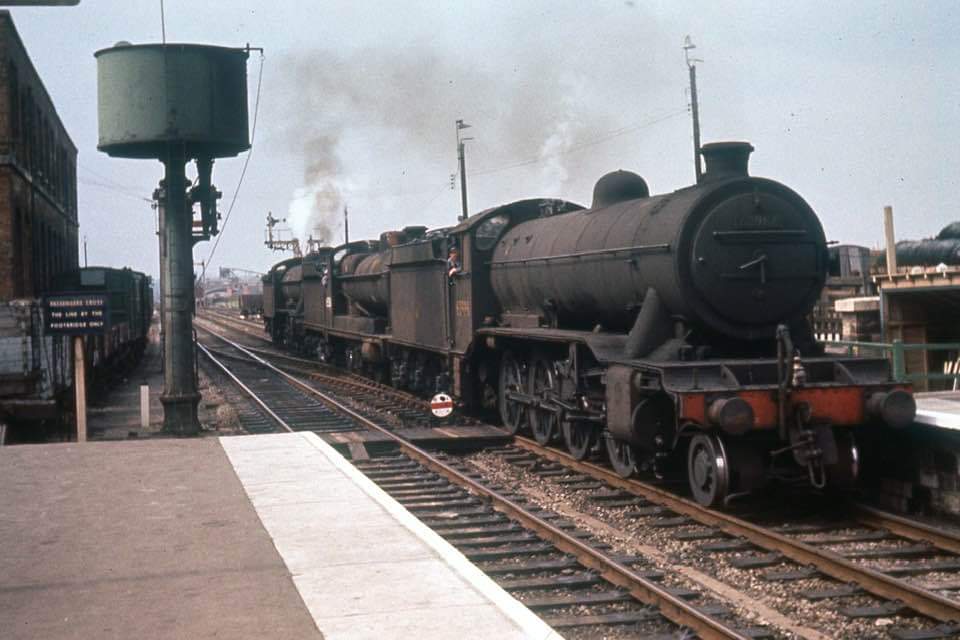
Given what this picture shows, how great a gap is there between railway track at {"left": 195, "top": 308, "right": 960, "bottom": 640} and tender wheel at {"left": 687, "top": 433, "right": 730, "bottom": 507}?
15 centimetres

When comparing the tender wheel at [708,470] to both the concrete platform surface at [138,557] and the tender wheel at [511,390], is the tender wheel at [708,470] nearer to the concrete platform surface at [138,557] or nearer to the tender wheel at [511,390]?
the concrete platform surface at [138,557]

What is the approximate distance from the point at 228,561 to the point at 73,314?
9.23m

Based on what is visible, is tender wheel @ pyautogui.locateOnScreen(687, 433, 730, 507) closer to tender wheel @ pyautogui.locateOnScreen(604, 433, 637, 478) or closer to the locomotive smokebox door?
tender wheel @ pyautogui.locateOnScreen(604, 433, 637, 478)

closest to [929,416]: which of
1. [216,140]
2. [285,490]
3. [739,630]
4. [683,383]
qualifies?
[683,383]

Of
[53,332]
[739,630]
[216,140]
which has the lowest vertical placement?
[739,630]

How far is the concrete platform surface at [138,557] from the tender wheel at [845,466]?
4.94 meters

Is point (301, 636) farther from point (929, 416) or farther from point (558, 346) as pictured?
point (558, 346)

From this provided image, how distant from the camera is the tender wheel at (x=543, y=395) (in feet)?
41.7

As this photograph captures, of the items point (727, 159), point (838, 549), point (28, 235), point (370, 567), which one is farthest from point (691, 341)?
point (28, 235)

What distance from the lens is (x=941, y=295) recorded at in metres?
19.9

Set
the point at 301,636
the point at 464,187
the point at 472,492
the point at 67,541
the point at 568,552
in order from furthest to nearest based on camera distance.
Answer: the point at 464,187 → the point at 472,492 → the point at 568,552 → the point at 67,541 → the point at 301,636

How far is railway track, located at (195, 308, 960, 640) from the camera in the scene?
6.42 meters

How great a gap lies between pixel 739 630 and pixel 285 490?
15.2 ft

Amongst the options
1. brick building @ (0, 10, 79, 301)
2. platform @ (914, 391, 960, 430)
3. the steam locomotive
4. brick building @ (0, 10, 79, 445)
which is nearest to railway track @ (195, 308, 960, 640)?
Result: the steam locomotive
